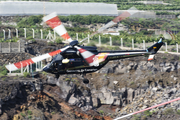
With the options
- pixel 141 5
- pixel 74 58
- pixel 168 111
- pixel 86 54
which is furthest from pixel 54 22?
pixel 141 5

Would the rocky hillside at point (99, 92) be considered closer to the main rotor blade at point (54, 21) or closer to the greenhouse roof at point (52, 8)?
the main rotor blade at point (54, 21)

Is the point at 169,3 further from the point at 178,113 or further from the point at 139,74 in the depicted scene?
the point at 178,113

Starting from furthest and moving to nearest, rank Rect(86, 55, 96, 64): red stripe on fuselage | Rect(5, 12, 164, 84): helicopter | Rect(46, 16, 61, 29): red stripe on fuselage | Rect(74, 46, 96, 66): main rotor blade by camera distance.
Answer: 1. Rect(5, 12, 164, 84): helicopter
2. Rect(86, 55, 96, 64): red stripe on fuselage
3. Rect(74, 46, 96, 66): main rotor blade
4. Rect(46, 16, 61, 29): red stripe on fuselage

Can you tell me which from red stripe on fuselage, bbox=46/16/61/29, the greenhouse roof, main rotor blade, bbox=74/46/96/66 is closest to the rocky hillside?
main rotor blade, bbox=74/46/96/66

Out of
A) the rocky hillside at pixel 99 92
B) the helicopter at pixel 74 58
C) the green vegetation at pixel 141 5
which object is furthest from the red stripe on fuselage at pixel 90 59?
the green vegetation at pixel 141 5

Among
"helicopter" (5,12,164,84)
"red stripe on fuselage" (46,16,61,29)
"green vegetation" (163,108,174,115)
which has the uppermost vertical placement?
"red stripe on fuselage" (46,16,61,29)

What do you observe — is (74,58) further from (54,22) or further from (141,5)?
(141,5)

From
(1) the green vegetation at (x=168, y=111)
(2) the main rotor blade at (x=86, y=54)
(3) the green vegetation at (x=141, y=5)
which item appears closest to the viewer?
(2) the main rotor blade at (x=86, y=54)

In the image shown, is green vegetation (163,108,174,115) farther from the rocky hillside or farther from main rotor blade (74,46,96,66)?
main rotor blade (74,46,96,66)
